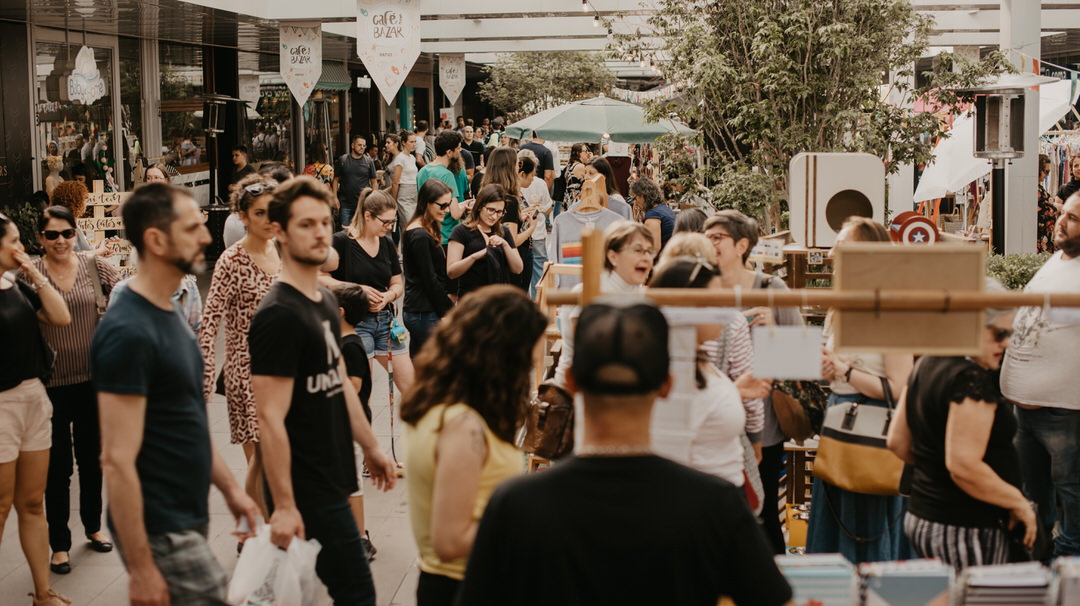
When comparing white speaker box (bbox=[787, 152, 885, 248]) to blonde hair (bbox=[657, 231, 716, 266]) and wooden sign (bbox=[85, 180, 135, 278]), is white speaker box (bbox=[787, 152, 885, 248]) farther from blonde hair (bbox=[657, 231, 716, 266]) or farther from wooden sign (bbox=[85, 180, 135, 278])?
wooden sign (bbox=[85, 180, 135, 278])

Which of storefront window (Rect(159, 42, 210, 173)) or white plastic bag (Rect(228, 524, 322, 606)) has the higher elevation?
storefront window (Rect(159, 42, 210, 173))

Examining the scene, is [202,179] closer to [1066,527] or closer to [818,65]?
[818,65]

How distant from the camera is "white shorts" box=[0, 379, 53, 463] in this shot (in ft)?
15.1

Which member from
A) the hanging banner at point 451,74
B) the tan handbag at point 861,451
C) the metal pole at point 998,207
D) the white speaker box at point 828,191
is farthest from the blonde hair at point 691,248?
the hanging banner at point 451,74

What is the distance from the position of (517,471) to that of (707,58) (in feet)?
23.0

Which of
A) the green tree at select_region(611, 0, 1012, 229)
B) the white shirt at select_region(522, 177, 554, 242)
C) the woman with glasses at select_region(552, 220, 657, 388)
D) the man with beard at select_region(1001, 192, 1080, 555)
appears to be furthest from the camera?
the white shirt at select_region(522, 177, 554, 242)

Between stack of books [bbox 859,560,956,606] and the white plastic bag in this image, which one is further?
the white plastic bag

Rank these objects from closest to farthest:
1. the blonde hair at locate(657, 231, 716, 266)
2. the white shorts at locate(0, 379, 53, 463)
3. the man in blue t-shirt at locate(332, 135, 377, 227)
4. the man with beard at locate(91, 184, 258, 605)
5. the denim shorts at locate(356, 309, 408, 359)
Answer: the man with beard at locate(91, 184, 258, 605) < the blonde hair at locate(657, 231, 716, 266) < the white shorts at locate(0, 379, 53, 463) < the denim shorts at locate(356, 309, 408, 359) < the man in blue t-shirt at locate(332, 135, 377, 227)

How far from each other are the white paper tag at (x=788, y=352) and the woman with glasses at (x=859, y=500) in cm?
185

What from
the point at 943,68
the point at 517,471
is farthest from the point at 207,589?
the point at 943,68

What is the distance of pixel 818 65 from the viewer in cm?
932

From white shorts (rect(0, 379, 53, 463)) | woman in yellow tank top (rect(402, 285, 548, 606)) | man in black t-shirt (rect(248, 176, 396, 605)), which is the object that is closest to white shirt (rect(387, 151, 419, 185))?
white shorts (rect(0, 379, 53, 463))

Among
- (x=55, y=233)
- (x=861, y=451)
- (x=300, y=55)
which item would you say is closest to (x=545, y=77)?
(x=300, y=55)

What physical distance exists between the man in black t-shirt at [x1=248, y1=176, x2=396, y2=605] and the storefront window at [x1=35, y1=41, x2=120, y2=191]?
1192 centimetres
